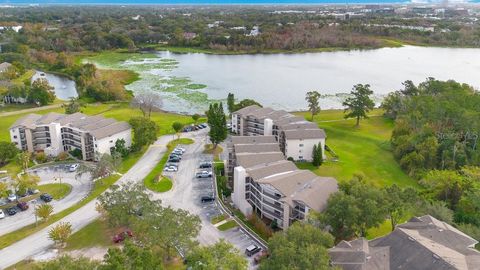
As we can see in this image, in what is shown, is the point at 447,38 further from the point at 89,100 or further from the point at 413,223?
the point at 413,223

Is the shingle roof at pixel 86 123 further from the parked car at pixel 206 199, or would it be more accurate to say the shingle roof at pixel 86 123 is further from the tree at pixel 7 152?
the parked car at pixel 206 199

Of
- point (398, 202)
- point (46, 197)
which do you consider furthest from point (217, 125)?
point (398, 202)

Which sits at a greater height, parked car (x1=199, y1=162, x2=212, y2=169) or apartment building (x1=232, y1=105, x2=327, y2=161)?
apartment building (x1=232, y1=105, x2=327, y2=161)

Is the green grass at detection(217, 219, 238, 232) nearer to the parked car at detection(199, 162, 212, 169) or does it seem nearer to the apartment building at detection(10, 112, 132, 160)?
the parked car at detection(199, 162, 212, 169)

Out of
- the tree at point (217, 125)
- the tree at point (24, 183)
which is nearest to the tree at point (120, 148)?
the tree at point (24, 183)

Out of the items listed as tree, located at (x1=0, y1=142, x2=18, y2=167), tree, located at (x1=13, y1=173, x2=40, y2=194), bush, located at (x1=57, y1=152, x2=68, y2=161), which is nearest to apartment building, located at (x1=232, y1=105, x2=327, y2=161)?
bush, located at (x1=57, y1=152, x2=68, y2=161)
